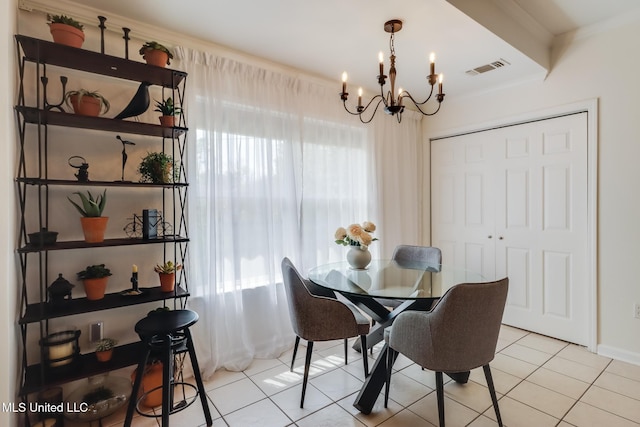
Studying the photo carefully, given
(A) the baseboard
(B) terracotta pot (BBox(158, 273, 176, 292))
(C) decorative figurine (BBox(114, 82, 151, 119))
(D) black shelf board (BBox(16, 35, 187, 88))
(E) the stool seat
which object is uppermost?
(D) black shelf board (BBox(16, 35, 187, 88))

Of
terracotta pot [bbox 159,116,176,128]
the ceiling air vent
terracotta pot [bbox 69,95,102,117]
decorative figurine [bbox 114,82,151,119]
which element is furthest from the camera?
the ceiling air vent

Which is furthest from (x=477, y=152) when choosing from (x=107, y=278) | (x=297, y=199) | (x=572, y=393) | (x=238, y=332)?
(x=107, y=278)

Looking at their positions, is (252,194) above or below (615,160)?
below

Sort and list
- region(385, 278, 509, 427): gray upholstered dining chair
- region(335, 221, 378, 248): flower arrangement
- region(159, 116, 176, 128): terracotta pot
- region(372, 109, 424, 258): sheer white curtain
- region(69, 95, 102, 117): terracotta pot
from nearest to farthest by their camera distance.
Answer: region(385, 278, 509, 427): gray upholstered dining chair
region(69, 95, 102, 117): terracotta pot
region(159, 116, 176, 128): terracotta pot
region(335, 221, 378, 248): flower arrangement
region(372, 109, 424, 258): sheer white curtain

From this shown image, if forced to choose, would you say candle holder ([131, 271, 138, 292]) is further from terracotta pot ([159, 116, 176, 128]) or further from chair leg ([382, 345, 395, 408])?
chair leg ([382, 345, 395, 408])

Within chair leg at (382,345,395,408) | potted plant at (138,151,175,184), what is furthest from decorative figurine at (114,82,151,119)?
chair leg at (382,345,395,408)

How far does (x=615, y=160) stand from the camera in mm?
2531

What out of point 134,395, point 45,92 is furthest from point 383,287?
point 45,92

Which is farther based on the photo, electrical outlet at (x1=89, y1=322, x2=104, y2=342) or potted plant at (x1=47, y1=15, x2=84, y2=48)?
electrical outlet at (x1=89, y1=322, x2=104, y2=342)

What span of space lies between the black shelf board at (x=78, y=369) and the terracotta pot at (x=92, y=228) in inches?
26.4

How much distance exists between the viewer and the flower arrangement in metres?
2.47

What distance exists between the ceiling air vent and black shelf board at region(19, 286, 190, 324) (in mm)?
3003

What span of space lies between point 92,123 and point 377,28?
1897mm

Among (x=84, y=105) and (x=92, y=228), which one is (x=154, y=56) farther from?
(x=92, y=228)
